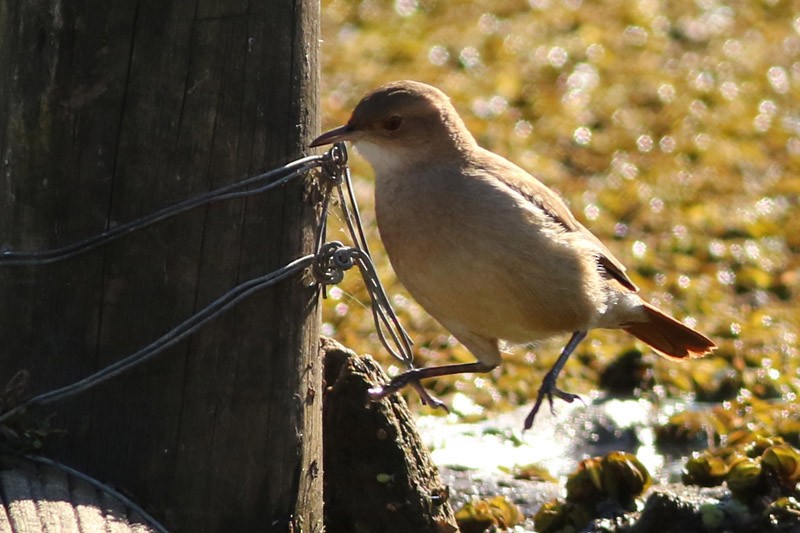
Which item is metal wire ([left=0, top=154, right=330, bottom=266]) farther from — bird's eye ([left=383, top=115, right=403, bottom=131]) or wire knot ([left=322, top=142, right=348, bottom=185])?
bird's eye ([left=383, top=115, right=403, bottom=131])

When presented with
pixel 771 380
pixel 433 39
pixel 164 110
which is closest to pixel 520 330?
pixel 164 110

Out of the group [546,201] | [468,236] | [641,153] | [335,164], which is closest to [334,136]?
[335,164]

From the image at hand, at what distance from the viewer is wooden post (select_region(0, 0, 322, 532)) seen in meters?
3.63

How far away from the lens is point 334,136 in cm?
432

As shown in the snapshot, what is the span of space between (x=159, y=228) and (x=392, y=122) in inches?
55.3

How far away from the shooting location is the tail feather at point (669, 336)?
563cm

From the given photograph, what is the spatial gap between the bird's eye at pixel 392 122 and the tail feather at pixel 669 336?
1388 mm

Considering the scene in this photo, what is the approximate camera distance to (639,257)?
8.23 meters

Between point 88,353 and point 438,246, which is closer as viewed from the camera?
point 88,353

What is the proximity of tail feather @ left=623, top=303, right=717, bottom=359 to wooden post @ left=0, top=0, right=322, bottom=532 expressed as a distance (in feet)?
7.29

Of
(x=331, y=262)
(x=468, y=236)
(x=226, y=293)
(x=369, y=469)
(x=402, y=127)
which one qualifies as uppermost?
(x=402, y=127)

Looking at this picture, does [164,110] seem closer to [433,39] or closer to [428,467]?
[428,467]

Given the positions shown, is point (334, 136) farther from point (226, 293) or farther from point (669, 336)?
point (669, 336)

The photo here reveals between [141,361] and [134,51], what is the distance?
825 mm
